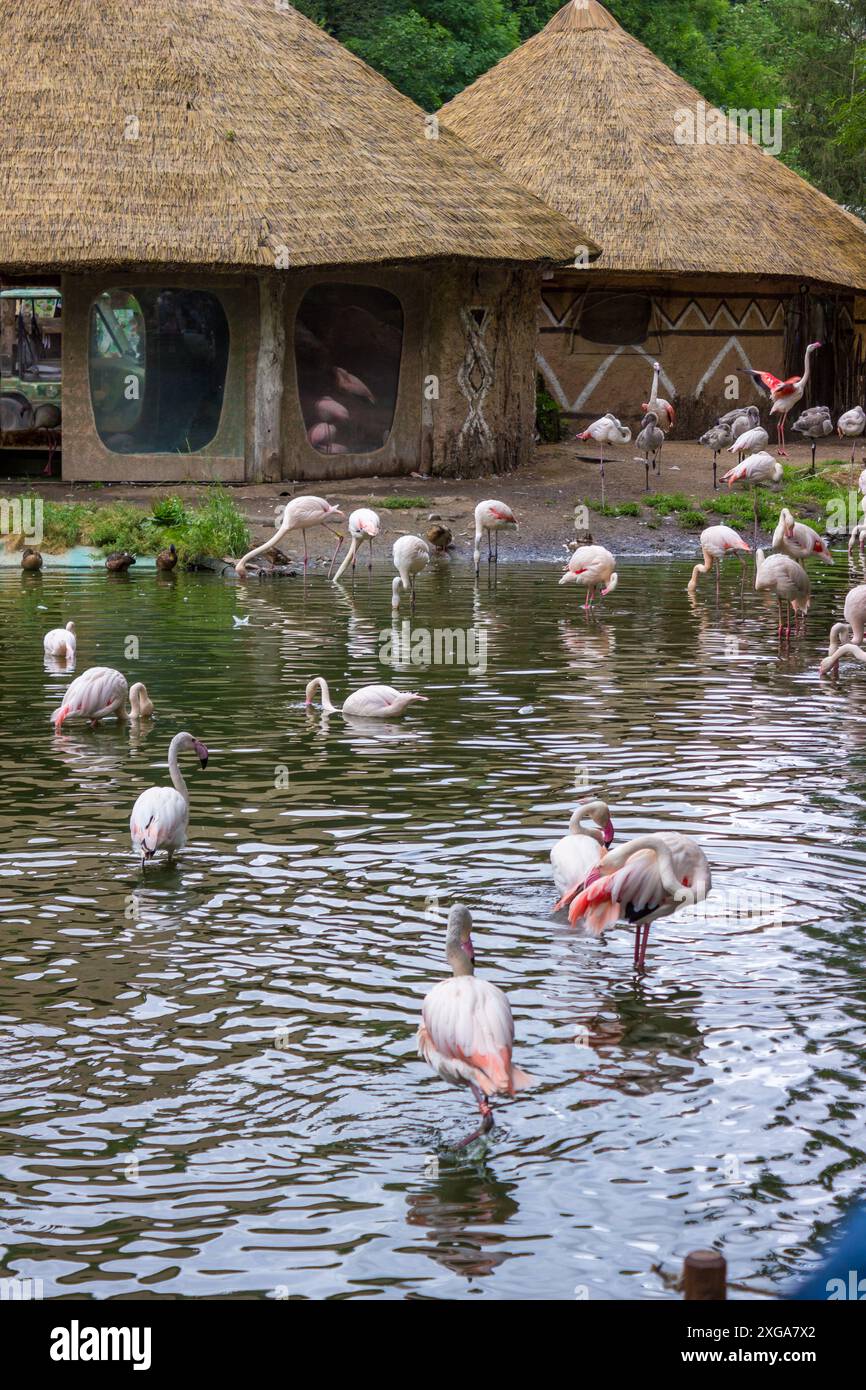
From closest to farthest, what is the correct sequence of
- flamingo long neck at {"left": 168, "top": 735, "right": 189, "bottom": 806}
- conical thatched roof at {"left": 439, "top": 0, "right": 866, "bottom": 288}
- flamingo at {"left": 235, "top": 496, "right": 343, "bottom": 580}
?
1. flamingo long neck at {"left": 168, "top": 735, "right": 189, "bottom": 806}
2. flamingo at {"left": 235, "top": 496, "right": 343, "bottom": 580}
3. conical thatched roof at {"left": 439, "top": 0, "right": 866, "bottom": 288}

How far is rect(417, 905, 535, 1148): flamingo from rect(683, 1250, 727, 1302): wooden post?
1845 mm

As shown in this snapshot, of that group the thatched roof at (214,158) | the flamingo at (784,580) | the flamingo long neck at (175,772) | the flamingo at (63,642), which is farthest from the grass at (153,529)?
the flamingo long neck at (175,772)

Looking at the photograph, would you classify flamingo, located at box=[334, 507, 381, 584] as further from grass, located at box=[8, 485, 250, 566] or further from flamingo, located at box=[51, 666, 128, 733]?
flamingo, located at box=[51, 666, 128, 733]

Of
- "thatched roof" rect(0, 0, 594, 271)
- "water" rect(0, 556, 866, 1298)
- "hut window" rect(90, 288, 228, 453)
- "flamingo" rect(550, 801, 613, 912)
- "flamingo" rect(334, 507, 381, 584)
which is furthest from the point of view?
"hut window" rect(90, 288, 228, 453)

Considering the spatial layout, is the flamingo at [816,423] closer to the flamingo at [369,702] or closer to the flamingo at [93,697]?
the flamingo at [369,702]

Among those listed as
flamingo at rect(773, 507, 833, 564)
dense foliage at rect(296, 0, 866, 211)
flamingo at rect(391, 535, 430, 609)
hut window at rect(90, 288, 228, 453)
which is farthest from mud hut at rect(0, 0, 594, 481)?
dense foliage at rect(296, 0, 866, 211)

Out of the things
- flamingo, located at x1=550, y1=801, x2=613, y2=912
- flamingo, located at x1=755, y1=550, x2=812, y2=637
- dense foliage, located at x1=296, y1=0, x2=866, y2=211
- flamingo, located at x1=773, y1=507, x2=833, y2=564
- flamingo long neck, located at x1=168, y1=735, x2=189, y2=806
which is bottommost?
flamingo, located at x1=550, y1=801, x2=613, y2=912

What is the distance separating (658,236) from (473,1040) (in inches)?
1000

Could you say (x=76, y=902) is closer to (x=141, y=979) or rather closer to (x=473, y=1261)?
(x=141, y=979)

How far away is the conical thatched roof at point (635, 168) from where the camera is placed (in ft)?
95.3

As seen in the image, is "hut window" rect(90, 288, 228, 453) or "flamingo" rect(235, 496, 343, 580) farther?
"hut window" rect(90, 288, 228, 453)

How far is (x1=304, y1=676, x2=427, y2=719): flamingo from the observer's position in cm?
1116

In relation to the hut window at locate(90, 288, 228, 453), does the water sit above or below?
below
